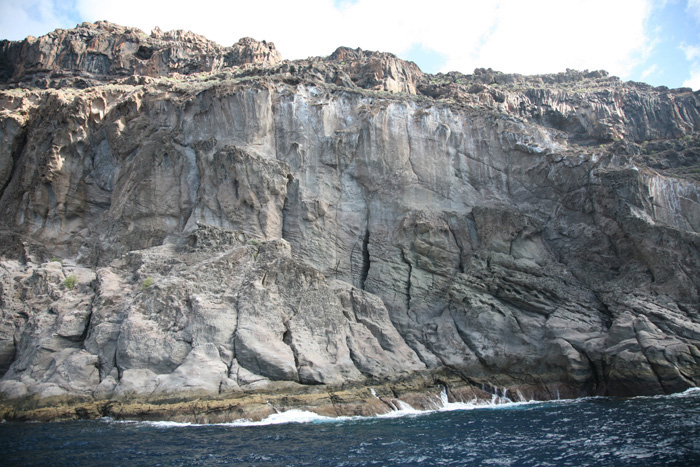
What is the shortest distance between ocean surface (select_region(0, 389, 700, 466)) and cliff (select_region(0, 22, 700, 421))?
2.26 meters

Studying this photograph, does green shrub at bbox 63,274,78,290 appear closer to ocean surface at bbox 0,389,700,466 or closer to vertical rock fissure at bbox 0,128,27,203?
ocean surface at bbox 0,389,700,466

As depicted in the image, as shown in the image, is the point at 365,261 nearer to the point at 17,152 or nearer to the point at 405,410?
the point at 405,410

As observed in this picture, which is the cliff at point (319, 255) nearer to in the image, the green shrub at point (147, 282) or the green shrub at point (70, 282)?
the green shrub at point (70, 282)

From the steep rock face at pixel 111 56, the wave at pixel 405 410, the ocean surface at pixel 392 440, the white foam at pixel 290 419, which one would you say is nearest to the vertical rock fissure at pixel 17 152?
the steep rock face at pixel 111 56

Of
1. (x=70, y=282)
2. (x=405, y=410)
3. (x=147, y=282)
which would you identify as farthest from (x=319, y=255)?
(x=70, y=282)

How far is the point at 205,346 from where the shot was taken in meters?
25.9

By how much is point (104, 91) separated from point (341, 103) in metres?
19.8

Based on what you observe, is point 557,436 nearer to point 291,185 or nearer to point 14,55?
point 291,185

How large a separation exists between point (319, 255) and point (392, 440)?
18150mm

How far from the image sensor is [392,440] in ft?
62.0

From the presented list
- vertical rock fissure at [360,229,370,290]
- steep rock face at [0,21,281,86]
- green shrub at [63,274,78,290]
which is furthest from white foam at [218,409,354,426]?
steep rock face at [0,21,281,86]

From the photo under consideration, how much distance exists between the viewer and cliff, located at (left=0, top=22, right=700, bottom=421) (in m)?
26.0

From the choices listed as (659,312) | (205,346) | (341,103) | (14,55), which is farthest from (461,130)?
(14,55)

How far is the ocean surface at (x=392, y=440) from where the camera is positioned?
15.9 metres
